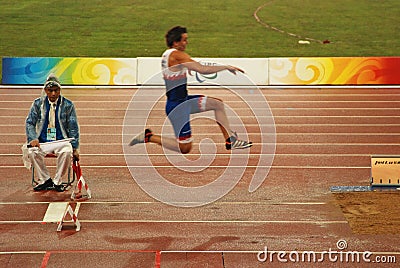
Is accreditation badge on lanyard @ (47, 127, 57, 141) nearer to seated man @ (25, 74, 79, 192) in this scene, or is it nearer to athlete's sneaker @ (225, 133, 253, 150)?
seated man @ (25, 74, 79, 192)

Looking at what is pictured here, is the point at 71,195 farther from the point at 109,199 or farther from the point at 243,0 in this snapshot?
the point at 243,0

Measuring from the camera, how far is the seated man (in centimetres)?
1089

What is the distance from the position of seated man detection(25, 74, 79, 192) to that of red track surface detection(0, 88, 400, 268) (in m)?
0.31

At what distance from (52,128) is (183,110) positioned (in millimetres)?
2394

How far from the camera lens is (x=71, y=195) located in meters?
10.8

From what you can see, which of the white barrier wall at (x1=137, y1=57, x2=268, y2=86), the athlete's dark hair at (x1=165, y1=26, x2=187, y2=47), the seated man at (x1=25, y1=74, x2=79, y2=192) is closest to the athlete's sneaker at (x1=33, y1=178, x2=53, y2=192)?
the seated man at (x1=25, y1=74, x2=79, y2=192)

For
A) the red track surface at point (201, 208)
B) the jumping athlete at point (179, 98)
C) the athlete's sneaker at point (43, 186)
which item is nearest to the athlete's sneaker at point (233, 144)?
the jumping athlete at point (179, 98)

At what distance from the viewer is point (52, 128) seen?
A: 11.0m

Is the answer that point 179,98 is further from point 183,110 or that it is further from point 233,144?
point 233,144

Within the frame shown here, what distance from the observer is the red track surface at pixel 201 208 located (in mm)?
8648

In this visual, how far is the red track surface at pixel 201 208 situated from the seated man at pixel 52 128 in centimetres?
31

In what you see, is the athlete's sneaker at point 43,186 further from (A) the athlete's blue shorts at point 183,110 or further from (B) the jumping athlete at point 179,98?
(A) the athlete's blue shorts at point 183,110

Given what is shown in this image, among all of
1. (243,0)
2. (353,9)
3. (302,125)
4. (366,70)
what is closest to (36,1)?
(243,0)

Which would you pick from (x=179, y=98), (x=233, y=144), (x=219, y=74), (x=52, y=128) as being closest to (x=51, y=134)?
(x=52, y=128)
